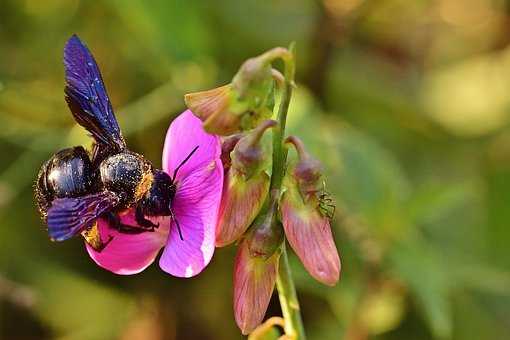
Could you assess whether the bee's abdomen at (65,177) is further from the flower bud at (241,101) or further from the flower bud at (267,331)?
the flower bud at (267,331)

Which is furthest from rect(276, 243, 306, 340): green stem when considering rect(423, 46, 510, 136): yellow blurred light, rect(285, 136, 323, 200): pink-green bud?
rect(423, 46, 510, 136): yellow blurred light

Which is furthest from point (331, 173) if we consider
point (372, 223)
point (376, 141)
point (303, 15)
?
point (303, 15)

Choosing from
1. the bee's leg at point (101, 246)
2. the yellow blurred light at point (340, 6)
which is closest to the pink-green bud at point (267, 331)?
the bee's leg at point (101, 246)

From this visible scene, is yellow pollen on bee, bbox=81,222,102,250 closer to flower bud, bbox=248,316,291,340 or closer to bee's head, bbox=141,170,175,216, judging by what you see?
bee's head, bbox=141,170,175,216

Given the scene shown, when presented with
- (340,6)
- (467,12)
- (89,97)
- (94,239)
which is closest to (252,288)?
(94,239)

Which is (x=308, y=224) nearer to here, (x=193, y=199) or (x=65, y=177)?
(x=193, y=199)

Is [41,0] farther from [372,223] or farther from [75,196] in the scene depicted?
[75,196]
